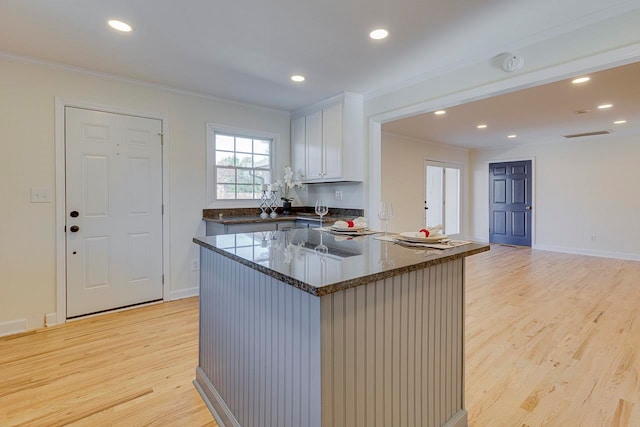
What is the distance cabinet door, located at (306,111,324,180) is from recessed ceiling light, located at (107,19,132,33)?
2.24m

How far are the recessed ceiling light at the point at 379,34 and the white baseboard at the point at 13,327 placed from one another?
388 centimetres

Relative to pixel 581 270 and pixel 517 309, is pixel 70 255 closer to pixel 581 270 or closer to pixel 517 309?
pixel 517 309

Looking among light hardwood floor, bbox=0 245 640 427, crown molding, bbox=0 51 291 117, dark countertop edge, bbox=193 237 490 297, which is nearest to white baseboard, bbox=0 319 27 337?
light hardwood floor, bbox=0 245 640 427

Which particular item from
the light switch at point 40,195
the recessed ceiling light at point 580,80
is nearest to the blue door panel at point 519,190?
the recessed ceiling light at point 580,80

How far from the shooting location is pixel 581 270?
16.6 ft

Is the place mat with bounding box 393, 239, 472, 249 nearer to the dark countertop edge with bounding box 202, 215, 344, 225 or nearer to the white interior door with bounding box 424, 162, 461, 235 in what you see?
the dark countertop edge with bounding box 202, 215, 344, 225

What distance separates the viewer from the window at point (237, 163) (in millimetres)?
3998

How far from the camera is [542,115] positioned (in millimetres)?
4801

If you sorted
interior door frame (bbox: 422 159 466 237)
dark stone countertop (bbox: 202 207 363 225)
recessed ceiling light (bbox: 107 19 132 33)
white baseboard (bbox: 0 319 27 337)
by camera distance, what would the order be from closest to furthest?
recessed ceiling light (bbox: 107 19 132 33) → white baseboard (bbox: 0 319 27 337) → dark stone countertop (bbox: 202 207 363 225) → interior door frame (bbox: 422 159 466 237)

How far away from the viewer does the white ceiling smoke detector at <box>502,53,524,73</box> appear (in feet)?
8.07

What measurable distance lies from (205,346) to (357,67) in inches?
107

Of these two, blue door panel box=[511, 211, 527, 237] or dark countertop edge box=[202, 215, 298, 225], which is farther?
blue door panel box=[511, 211, 527, 237]

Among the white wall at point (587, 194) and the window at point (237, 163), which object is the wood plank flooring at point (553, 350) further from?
the window at point (237, 163)

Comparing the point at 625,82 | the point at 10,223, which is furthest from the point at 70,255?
the point at 625,82
